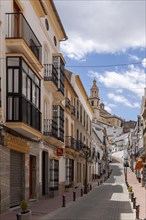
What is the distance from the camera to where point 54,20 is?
2509cm

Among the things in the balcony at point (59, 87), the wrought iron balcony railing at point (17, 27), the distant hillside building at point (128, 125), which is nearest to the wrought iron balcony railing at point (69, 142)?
the balcony at point (59, 87)

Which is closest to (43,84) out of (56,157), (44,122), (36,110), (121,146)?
(44,122)

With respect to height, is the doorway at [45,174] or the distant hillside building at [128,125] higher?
the distant hillside building at [128,125]

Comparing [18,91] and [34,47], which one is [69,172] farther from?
[18,91]

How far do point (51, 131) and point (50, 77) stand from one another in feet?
10.1

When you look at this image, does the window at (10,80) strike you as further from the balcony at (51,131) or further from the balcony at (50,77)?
the balcony at (51,131)

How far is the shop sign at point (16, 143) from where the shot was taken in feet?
49.6

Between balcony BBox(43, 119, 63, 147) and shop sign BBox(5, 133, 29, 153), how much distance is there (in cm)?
467

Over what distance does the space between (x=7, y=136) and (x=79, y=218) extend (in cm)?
385

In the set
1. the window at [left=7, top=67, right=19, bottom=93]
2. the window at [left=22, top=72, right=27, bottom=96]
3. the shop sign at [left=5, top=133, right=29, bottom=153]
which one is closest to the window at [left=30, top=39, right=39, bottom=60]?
the window at [left=22, top=72, right=27, bottom=96]

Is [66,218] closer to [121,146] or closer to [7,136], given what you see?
[7,136]

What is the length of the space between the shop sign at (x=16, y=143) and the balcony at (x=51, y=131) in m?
4.67

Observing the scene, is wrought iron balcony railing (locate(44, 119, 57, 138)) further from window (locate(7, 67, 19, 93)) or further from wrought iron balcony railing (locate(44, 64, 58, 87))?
window (locate(7, 67, 19, 93))

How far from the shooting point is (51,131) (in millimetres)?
23312
